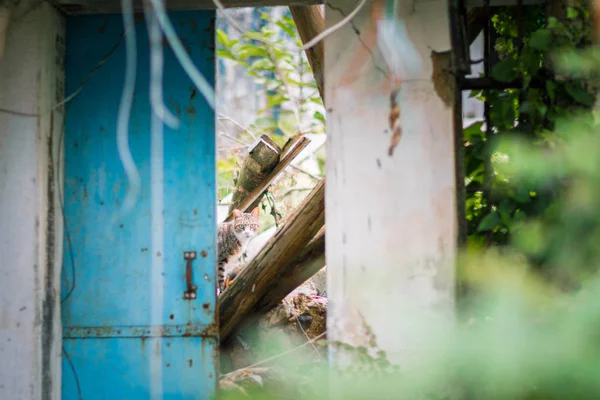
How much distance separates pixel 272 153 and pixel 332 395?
339 centimetres

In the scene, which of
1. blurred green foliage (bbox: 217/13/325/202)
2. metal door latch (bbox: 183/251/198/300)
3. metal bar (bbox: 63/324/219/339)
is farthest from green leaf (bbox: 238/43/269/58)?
Answer: metal bar (bbox: 63/324/219/339)

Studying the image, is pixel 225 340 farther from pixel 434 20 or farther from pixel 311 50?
pixel 434 20

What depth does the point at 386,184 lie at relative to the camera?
104 inches

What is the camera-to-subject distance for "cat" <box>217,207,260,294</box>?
17.7 ft

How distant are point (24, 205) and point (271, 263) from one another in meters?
1.61

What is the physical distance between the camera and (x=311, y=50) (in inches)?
153

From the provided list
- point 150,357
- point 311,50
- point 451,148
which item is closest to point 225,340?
point 150,357

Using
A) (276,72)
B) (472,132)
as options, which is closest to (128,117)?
(472,132)

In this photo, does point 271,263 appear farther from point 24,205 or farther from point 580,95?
point 580,95

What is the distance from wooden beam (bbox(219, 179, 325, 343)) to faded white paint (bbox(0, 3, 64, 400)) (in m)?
1.35

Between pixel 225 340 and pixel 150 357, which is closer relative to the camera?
pixel 150 357

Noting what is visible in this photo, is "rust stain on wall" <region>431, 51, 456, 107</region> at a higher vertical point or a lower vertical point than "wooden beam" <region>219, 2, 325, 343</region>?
higher

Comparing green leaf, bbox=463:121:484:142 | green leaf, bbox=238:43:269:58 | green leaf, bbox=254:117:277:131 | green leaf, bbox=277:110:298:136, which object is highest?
green leaf, bbox=238:43:269:58

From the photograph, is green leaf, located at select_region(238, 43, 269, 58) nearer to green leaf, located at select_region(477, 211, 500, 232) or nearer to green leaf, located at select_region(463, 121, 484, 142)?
green leaf, located at select_region(463, 121, 484, 142)
